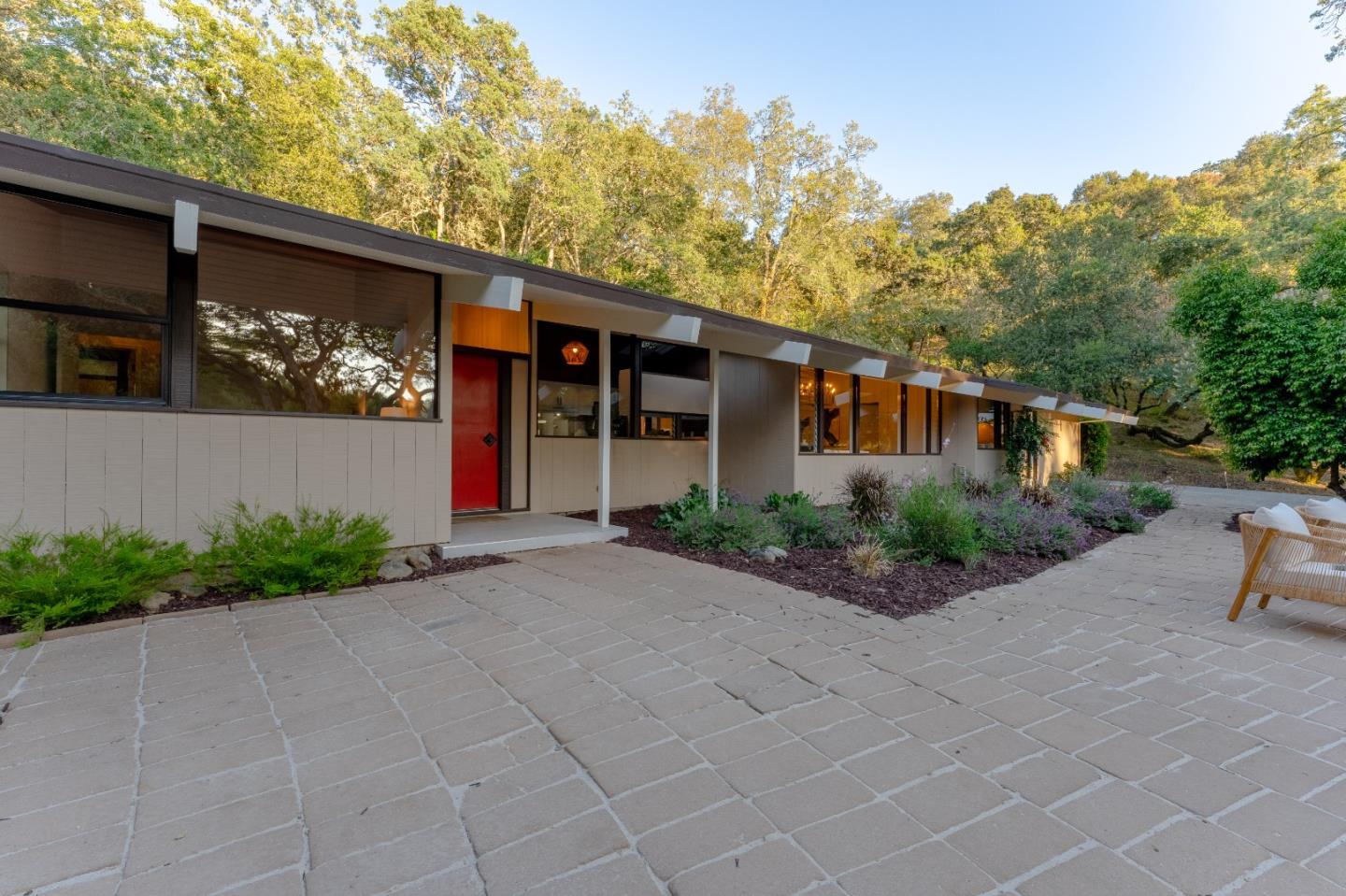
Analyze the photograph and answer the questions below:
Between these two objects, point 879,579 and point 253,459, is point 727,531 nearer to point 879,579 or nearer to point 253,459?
point 879,579

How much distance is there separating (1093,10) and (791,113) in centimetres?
883

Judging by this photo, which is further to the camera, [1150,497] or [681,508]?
[1150,497]

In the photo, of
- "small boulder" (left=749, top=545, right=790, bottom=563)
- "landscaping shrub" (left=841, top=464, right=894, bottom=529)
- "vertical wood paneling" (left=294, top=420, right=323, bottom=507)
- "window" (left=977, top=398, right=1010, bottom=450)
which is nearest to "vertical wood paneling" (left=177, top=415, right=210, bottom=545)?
"vertical wood paneling" (left=294, top=420, right=323, bottom=507)

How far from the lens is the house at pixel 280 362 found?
11.5ft

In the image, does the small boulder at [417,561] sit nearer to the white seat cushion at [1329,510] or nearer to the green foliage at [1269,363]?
the white seat cushion at [1329,510]

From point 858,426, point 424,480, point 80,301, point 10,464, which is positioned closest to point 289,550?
point 424,480

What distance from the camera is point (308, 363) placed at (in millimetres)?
4469

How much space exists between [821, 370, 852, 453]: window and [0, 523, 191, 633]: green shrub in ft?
26.2

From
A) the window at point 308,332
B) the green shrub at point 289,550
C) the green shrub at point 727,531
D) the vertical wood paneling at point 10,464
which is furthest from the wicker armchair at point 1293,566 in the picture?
the vertical wood paneling at point 10,464

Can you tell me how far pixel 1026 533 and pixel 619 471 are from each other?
4.81m

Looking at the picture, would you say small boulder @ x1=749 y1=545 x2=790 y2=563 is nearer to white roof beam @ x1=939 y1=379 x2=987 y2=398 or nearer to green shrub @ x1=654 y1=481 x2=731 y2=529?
green shrub @ x1=654 y1=481 x2=731 y2=529

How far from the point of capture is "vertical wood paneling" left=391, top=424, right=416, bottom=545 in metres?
4.86

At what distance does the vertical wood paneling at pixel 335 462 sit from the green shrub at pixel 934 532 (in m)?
4.61

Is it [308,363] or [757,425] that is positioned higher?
[308,363]
